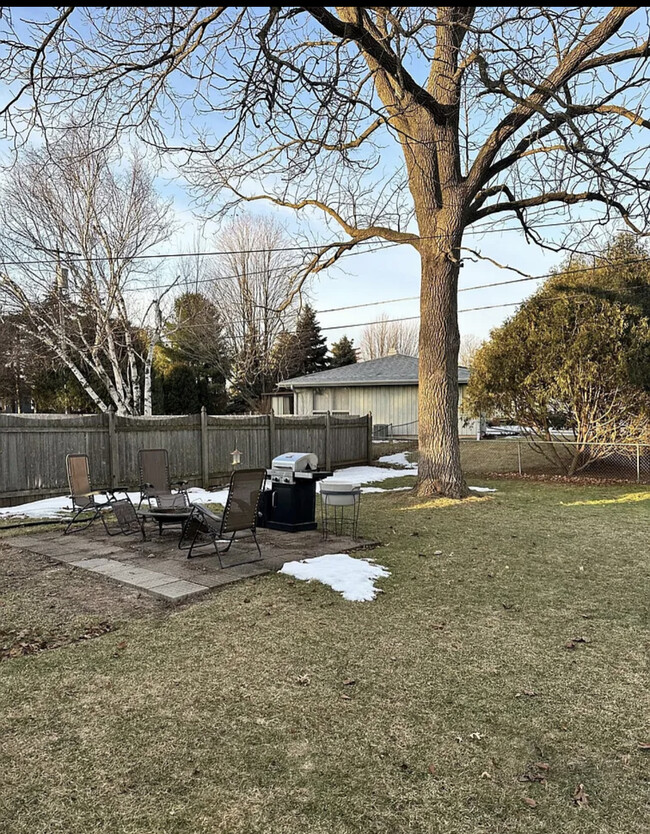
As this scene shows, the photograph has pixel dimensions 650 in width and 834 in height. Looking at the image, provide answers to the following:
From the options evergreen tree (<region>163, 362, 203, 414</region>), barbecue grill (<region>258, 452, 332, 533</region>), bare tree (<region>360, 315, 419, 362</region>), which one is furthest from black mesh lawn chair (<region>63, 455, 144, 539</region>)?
bare tree (<region>360, 315, 419, 362</region>)

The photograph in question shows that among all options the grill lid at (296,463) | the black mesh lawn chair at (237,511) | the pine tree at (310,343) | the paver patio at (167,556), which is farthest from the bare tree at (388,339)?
the black mesh lawn chair at (237,511)

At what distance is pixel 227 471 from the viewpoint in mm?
14148

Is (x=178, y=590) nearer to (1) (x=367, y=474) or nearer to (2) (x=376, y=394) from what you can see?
(1) (x=367, y=474)

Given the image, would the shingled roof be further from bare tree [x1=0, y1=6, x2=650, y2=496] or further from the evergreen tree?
bare tree [x1=0, y1=6, x2=650, y2=496]

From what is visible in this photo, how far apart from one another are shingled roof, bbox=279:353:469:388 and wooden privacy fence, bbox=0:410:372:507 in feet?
28.0

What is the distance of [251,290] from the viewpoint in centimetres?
2831

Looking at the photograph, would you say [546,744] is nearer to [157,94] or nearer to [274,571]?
[274,571]

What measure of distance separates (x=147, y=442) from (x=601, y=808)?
1137 cm

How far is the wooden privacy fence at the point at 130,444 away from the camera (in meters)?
10.9

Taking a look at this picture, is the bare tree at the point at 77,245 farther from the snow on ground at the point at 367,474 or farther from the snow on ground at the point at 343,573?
the snow on ground at the point at 343,573

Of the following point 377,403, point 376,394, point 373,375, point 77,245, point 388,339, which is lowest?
point 377,403

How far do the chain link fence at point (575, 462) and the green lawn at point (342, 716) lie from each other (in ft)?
33.1

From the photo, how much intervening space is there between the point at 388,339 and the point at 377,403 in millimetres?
27141

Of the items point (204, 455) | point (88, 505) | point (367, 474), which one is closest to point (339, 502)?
point (88, 505)
